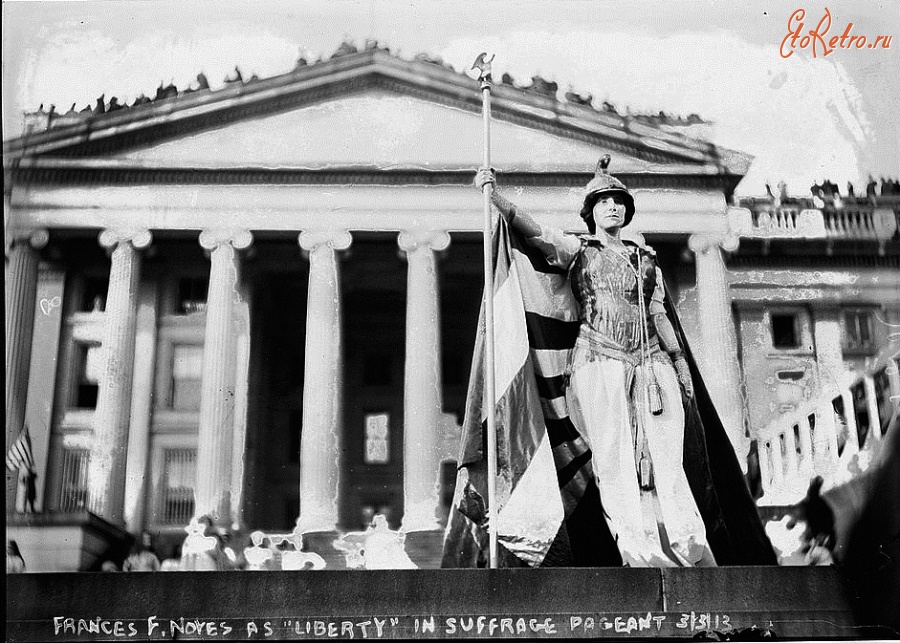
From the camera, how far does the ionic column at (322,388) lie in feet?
25.6

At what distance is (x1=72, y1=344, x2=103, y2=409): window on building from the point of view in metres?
7.92

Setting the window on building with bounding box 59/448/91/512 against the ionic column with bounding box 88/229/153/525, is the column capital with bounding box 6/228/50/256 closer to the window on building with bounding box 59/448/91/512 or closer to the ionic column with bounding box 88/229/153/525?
the ionic column with bounding box 88/229/153/525

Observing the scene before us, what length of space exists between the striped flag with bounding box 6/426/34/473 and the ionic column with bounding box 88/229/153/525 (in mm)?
375

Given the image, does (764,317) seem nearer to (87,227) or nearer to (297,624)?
(297,624)

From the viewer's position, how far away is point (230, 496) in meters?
7.77

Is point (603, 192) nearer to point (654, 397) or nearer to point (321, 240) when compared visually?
point (654, 397)

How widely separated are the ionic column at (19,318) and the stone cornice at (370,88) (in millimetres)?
734

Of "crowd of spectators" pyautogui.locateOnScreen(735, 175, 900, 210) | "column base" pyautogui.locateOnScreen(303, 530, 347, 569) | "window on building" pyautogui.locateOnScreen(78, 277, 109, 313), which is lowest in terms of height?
"column base" pyautogui.locateOnScreen(303, 530, 347, 569)

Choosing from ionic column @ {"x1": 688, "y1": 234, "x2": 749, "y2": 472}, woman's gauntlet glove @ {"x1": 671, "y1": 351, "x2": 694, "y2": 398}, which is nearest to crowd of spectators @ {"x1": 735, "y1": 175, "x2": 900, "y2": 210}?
ionic column @ {"x1": 688, "y1": 234, "x2": 749, "y2": 472}

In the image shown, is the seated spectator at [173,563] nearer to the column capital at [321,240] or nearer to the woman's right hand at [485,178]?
the column capital at [321,240]

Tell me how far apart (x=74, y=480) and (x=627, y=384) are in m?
3.55

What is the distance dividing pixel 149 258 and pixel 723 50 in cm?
423

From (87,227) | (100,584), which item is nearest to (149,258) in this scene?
(87,227)

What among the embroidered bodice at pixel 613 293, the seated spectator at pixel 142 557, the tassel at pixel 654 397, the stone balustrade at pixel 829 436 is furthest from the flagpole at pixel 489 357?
the seated spectator at pixel 142 557
